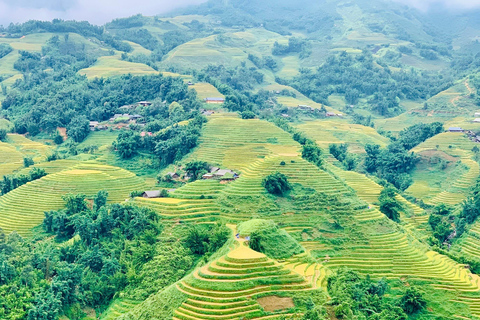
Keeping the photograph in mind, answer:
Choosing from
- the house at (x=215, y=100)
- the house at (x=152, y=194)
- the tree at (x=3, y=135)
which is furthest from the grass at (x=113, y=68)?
the house at (x=152, y=194)

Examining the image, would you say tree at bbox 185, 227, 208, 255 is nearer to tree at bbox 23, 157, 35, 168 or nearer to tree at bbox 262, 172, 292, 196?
tree at bbox 262, 172, 292, 196

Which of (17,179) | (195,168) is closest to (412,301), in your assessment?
(195,168)

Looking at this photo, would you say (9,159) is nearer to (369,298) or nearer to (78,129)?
(78,129)

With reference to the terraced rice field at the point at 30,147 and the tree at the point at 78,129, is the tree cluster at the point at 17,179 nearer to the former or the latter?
the terraced rice field at the point at 30,147

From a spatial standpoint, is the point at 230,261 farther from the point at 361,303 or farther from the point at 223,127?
the point at 223,127

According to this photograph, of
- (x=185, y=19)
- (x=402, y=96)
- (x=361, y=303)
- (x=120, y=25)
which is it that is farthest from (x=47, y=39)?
(x=361, y=303)

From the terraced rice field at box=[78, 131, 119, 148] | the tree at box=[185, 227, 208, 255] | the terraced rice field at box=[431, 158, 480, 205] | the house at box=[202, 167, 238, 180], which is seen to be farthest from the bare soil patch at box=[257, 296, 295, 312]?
the terraced rice field at box=[78, 131, 119, 148]

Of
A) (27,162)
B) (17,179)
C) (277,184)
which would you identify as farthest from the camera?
(27,162)
